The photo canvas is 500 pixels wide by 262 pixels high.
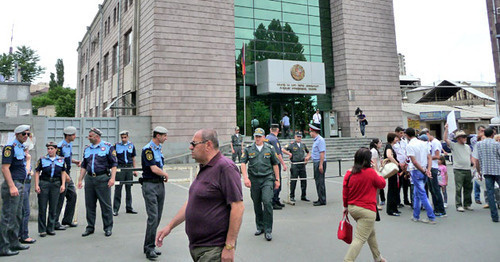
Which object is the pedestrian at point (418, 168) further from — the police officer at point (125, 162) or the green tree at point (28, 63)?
the green tree at point (28, 63)

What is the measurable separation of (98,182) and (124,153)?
7.83 ft

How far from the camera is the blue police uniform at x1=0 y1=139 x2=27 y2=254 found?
469 centimetres

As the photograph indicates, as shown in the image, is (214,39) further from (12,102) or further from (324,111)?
(12,102)

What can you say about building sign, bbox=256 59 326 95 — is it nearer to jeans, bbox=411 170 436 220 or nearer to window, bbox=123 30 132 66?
window, bbox=123 30 132 66

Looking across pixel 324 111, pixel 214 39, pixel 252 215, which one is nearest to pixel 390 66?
pixel 324 111

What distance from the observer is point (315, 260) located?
4.34 meters

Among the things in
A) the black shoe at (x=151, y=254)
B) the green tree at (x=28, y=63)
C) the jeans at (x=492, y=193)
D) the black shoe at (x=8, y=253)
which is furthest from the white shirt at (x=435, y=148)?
the green tree at (x=28, y=63)

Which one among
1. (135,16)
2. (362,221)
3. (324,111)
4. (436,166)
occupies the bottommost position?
(362,221)

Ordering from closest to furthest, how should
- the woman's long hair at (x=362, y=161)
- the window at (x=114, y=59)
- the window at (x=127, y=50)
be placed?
1. the woman's long hair at (x=362, y=161)
2. the window at (x=127, y=50)
3. the window at (x=114, y=59)

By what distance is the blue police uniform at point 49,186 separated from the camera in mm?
5781

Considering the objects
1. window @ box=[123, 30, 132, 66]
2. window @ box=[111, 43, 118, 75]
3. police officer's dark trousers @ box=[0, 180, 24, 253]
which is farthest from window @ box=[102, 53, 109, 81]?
police officer's dark trousers @ box=[0, 180, 24, 253]

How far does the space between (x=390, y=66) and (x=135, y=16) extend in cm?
2074

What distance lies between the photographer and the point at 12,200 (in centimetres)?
477

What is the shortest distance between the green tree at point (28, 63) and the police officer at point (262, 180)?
215ft
